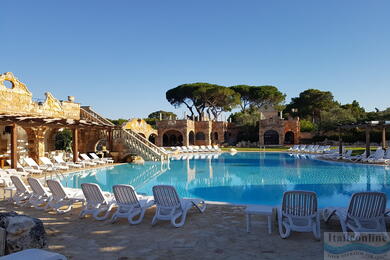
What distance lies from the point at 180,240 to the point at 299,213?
5.95 ft

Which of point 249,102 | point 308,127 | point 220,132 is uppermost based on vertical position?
point 249,102

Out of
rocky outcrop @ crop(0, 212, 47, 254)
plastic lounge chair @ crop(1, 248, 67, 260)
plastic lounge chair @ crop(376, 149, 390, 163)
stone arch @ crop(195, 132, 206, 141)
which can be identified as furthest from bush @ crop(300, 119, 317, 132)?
plastic lounge chair @ crop(1, 248, 67, 260)

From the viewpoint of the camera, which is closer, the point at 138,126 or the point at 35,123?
the point at 35,123

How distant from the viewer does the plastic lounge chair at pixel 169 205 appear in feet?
17.0

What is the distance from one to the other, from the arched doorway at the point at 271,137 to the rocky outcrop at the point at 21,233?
37.1 meters

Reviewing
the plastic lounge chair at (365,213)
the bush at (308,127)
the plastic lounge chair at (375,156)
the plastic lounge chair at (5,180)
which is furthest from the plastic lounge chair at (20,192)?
the bush at (308,127)

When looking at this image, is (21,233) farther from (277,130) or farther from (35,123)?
(277,130)

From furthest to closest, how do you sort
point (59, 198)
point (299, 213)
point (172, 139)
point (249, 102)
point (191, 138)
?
point (249, 102), point (172, 139), point (191, 138), point (59, 198), point (299, 213)

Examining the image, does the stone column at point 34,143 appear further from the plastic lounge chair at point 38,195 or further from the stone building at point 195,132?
the stone building at point 195,132

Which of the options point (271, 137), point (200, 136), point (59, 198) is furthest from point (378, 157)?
point (200, 136)

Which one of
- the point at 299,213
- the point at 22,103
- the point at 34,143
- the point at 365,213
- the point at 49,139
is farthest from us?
the point at 49,139

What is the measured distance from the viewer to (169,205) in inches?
210

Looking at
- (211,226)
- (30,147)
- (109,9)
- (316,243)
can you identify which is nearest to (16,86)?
(30,147)

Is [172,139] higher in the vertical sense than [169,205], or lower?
higher
